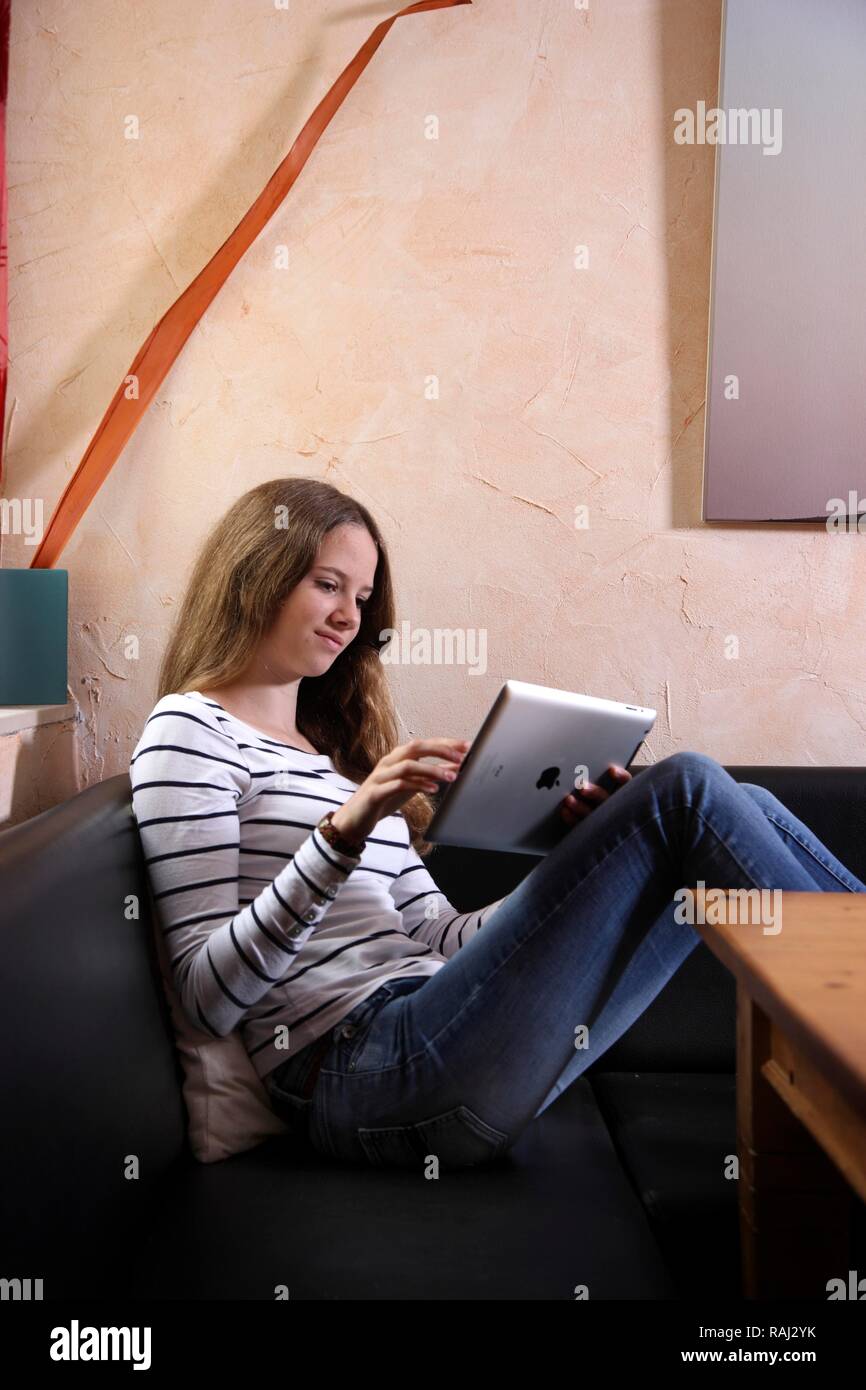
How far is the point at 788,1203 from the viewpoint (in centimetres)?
83

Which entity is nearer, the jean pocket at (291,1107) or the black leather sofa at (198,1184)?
the black leather sofa at (198,1184)

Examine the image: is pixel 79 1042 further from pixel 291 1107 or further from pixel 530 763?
pixel 530 763

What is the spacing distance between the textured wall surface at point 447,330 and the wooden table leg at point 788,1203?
795 millimetres

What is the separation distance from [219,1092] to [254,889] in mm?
195

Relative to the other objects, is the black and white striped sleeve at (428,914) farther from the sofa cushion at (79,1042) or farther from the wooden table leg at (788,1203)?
the wooden table leg at (788,1203)

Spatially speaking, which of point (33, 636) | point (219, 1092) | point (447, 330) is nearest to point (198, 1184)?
point (219, 1092)

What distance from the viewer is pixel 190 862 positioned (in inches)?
42.1

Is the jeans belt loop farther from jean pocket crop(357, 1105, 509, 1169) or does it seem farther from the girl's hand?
the girl's hand

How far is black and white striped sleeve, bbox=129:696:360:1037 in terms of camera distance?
99 cm

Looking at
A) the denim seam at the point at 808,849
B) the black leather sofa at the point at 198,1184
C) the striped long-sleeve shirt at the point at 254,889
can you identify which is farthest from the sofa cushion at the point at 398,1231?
the denim seam at the point at 808,849

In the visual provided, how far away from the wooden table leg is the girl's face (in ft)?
2.13

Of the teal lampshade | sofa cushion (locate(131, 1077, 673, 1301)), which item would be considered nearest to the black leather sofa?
sofa cushion (locate(131, 1077, 673, 1301))

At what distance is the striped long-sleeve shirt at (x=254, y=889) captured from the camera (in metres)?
0.99
